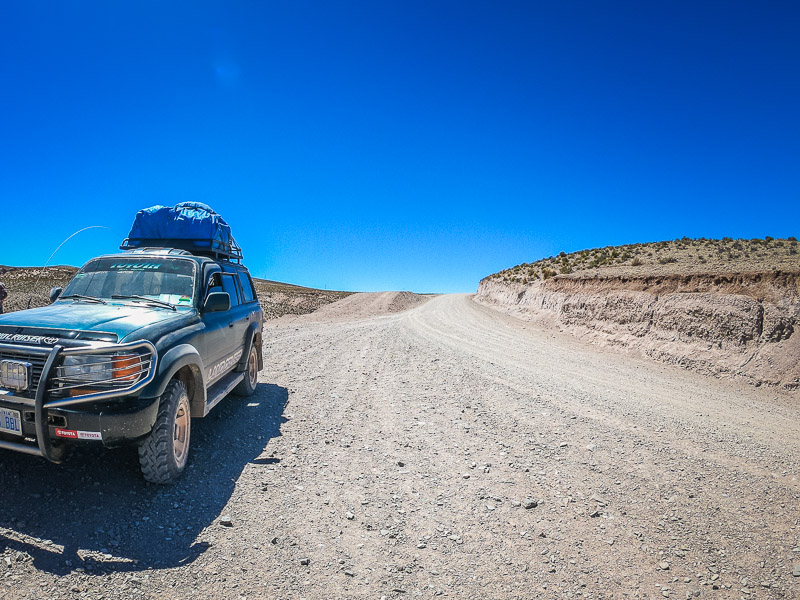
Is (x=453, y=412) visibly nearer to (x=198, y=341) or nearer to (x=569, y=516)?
(x=569, y=516)

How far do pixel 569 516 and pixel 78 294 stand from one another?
6114 millimetres

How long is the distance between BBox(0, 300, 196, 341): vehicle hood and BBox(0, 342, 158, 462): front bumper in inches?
9.8

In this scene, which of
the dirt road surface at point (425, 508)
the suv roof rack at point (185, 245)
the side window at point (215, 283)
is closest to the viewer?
the dirt road surface at point (425, 508)

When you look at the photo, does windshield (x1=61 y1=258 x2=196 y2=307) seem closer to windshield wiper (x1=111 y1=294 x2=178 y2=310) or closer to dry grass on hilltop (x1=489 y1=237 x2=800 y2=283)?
windshield wiper (x1=111 y1=294 x2=178 y2=310)

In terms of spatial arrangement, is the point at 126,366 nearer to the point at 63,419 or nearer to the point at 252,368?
the point at 63,419

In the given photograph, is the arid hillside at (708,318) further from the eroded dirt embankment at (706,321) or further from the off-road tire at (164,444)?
the off-road tire at (164,444)

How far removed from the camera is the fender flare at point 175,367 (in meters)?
3.73

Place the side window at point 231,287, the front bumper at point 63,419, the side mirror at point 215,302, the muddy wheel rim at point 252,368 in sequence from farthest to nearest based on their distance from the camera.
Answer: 1. the muddy wheel rim at point 252,368
2. the side window at point 231,287
3. the side mirror at point 215,302
4. the front bumper at point 63,419

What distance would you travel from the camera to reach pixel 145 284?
5.46 metres

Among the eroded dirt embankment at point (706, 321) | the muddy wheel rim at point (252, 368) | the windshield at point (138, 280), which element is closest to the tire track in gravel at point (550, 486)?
the muddy wheel rim at point (252, 368)

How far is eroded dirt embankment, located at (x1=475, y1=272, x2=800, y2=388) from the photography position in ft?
31.5

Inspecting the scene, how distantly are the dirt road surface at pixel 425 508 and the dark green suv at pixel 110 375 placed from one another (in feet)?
1.84

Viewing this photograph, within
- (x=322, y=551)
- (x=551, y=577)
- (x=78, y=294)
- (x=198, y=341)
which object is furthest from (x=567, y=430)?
(x=78, y=294)

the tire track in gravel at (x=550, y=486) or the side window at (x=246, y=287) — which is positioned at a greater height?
the side window at (x=246, y=287)
